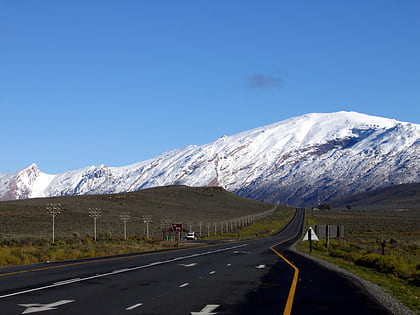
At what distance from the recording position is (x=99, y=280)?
22.2 metres

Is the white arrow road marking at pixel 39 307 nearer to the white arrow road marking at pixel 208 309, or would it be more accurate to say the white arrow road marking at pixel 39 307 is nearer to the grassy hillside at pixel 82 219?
the white arrow road marking at pixel 208 309

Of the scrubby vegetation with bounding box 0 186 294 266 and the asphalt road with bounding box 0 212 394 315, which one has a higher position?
the scrubby vegetation with bounding box 0 186 294 266

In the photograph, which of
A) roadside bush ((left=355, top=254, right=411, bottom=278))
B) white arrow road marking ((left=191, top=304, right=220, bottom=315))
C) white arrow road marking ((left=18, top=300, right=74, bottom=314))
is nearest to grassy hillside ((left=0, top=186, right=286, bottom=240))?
roadside bush ((left=355, top=254, right=411, bottom=278))

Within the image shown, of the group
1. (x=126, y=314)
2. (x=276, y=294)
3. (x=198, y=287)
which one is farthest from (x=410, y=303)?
Result: (x=126, y=314)

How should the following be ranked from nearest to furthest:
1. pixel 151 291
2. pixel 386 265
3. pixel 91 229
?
pixel 151 291
pixel 386 265
pixel 91 229

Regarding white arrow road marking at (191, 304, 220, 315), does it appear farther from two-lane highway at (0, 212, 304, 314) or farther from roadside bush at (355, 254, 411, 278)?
roadside bush at (355, 254, 411, 278)

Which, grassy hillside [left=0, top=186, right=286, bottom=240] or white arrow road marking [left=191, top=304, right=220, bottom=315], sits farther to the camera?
grassy hillside [left=0, top=186, right=286, bottom=240]

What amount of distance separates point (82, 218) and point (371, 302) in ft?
372

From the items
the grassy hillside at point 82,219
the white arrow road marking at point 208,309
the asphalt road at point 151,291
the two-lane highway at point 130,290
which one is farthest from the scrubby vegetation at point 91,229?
the white arrow road marking at point 208,309

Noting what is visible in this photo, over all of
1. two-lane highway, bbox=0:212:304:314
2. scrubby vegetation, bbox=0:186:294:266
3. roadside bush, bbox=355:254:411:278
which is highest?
scrubby vegetation, bbox=0:186:294:266

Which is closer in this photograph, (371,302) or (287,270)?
(371,302)

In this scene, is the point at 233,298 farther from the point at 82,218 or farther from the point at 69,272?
the point at 82,218

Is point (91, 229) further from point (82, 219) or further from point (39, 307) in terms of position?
point (39, 307)

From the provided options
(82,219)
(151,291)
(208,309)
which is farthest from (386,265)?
(82,219)
